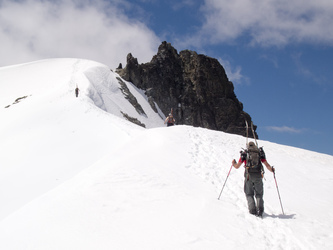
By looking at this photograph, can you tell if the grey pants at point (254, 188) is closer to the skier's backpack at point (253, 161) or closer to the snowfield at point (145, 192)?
the skier's backpack at point (253, 161)

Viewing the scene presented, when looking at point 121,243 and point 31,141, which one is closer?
point 121,243

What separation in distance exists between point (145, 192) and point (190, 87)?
208 feet

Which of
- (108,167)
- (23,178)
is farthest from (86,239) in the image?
(23,178)

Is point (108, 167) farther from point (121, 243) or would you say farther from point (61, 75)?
point (61, 75)

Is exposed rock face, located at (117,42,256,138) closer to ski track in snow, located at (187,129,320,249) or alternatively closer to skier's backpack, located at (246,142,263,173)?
ski track in snow, located at (187,129,320,249)

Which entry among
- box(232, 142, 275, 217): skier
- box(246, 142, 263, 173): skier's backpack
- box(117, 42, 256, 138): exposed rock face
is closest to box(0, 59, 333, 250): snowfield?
box(232, 142, 275, 217): skier

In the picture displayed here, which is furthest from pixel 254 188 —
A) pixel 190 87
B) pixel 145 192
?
pixel 190 87

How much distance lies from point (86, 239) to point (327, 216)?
252 inches

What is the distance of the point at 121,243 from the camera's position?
5340 millimetres

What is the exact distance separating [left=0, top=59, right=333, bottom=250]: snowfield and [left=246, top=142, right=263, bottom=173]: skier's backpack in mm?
1159

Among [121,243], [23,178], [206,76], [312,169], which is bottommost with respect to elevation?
[23,178]

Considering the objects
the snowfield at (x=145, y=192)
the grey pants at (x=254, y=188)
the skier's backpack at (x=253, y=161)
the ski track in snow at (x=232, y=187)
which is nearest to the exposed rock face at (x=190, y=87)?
the snowfield at (x=145, y=192)

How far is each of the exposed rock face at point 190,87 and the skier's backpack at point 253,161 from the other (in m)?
51.3

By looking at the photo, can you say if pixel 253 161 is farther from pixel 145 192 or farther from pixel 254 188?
pixel 145 192
